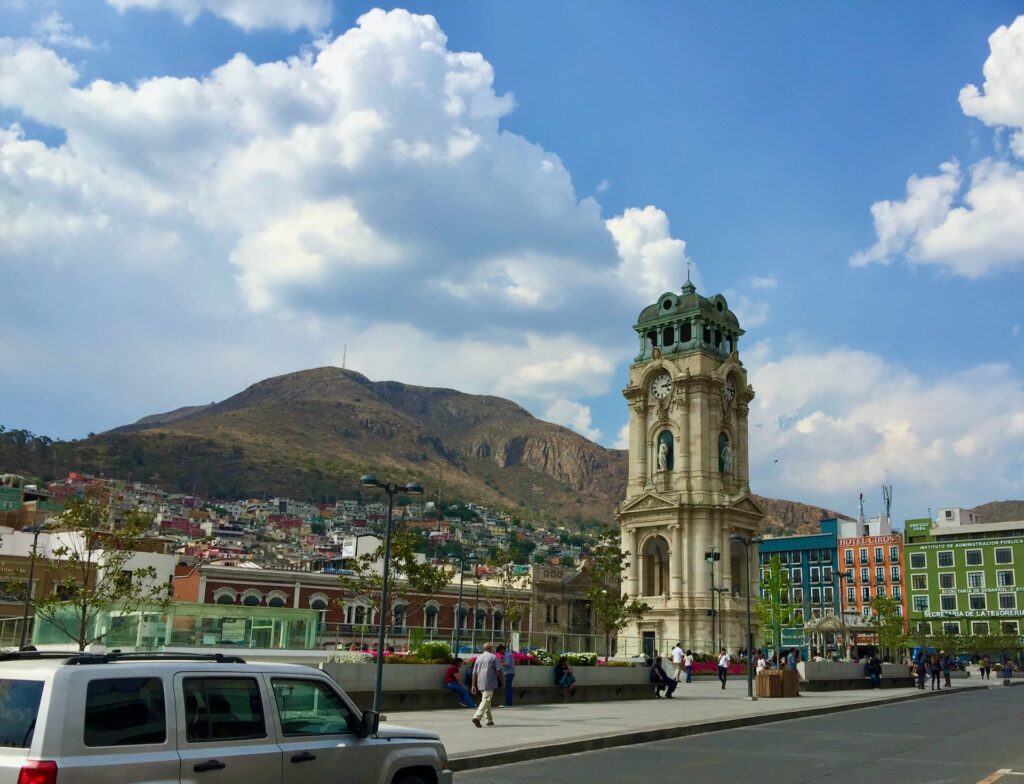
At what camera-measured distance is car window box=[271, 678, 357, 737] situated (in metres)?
8.28

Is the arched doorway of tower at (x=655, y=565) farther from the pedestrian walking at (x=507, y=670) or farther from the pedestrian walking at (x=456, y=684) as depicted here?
the pedestrian walking at (x=456, y=684)

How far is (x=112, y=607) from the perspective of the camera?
1241 inches

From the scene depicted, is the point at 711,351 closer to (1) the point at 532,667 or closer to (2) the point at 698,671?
(2) the point at 698,671

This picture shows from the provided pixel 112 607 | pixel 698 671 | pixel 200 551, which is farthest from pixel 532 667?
pixel 200 551

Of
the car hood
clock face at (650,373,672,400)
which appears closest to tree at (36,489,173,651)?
the car hood

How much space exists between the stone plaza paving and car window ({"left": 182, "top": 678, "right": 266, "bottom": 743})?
7.88 meters

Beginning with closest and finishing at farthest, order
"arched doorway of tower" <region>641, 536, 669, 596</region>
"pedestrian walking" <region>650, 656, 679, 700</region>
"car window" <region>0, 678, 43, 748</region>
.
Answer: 1. "car window" <region>0, 678, 43, 748</region>
2. "pedestrian walking" <region>650, 656, 679, 700</region>
3. "arched doorway of tower" <region>641, 536, 669, 596</region>

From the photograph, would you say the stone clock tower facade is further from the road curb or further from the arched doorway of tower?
the road curb

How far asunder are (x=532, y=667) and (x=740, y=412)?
159 feet

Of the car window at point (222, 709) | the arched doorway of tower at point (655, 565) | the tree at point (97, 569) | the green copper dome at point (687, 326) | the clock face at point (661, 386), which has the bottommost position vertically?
the car window at point (222, 709)

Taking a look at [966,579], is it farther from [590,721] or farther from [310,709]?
[310,709]

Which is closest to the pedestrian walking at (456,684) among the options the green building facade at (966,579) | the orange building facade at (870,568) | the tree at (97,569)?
the tree at (97,569)

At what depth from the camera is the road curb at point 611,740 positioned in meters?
15.7

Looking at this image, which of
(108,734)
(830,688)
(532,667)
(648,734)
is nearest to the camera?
(108,734)
